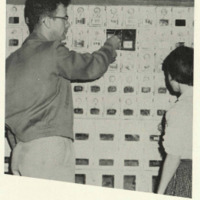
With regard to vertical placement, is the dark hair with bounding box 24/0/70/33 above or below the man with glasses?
above

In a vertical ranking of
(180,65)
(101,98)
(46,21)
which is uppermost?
(46,21)

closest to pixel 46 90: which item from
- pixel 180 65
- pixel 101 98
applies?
pixel 101 98

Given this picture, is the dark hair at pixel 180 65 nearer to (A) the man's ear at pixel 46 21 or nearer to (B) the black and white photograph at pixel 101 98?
(B) the black and white photograph at pixel 101 98

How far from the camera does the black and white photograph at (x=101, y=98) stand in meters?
2.02

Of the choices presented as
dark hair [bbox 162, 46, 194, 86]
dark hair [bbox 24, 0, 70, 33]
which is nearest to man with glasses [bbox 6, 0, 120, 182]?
dark hair [bbox 24, 0, 70, 33]

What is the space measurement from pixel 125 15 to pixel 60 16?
0.26m

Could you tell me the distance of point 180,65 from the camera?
200 cm

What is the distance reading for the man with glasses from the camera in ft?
7.31

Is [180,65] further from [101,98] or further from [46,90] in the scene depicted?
[46,90]

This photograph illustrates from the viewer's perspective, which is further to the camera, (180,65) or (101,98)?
(101,98)

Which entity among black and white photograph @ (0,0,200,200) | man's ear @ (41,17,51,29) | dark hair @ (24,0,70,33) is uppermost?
dark hair @ (24,0,70,33)

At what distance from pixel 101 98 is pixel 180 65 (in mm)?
346

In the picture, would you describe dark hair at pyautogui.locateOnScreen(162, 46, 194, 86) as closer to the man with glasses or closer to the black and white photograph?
the black and white photograph

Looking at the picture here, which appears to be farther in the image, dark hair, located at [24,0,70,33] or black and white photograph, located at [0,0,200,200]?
dark hair, located at [24,0,70,33]
